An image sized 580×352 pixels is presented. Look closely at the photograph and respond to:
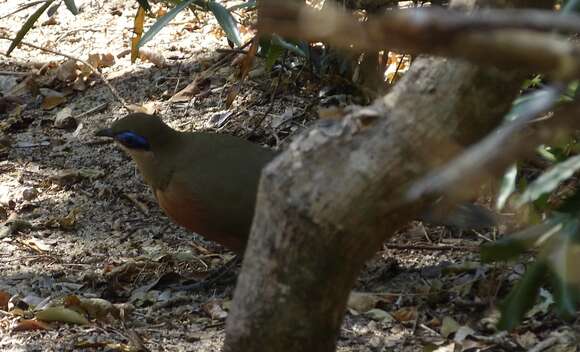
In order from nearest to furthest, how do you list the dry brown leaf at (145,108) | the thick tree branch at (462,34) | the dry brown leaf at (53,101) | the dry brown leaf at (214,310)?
the thick tree branch at (462,34) < the dry brown leaf at (214,310) < the dry brown leaf at (145,108) < the dry brown leaf at (53,101)

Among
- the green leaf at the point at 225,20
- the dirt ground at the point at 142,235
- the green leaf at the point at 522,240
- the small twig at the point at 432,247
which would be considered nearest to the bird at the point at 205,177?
the small twig at the point at 432,247

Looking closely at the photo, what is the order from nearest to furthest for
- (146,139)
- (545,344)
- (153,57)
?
(545,344) < (146,139) < (153,57)

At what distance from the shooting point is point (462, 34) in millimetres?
860

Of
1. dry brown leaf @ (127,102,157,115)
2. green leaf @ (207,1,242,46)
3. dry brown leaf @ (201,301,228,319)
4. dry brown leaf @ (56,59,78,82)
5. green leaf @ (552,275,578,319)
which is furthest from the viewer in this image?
dry brown leaf @ (56,59,78,82)

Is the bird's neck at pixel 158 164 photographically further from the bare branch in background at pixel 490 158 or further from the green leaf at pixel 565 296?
the bare branch in background at pixel 490 158

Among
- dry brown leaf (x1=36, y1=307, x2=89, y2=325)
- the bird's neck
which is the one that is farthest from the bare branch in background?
the bird's neck

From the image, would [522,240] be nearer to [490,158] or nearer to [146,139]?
[490,158]

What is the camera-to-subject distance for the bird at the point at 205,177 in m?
3.80

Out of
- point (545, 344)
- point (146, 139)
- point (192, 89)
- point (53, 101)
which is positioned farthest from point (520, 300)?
point (53, 101)

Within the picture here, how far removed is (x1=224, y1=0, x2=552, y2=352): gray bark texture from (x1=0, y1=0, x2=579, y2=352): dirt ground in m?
0.09

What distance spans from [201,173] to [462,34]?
3.19 meters

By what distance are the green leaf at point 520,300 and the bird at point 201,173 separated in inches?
66.6

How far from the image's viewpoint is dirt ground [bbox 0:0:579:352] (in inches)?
130

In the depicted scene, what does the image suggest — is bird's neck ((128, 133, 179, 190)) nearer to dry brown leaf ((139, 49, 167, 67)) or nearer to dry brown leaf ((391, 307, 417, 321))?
dry brown leaf ((391, 307, 417, 321))
